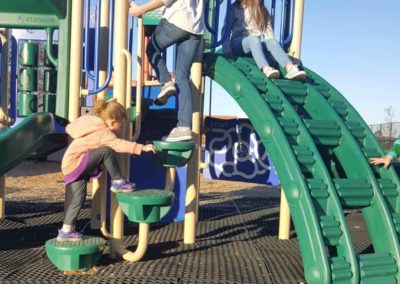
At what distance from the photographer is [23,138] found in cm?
342

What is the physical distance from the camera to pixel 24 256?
3.84 m

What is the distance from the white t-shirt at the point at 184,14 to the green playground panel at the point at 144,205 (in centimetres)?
137

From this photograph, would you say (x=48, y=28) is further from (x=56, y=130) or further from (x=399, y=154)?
(x=399, y=154)

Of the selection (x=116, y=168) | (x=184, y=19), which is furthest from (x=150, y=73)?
(x=116, y=168)

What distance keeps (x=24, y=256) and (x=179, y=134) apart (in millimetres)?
1517

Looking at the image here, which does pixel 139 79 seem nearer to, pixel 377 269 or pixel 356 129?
pixel 356 129

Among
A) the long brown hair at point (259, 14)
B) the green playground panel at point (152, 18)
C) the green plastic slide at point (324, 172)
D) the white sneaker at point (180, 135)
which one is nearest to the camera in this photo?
the green plastic slide at point (324, 172)

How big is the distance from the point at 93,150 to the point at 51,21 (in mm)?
1440

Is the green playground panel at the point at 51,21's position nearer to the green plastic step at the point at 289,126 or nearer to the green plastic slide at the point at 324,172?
the green plastic slide at the point at 324,172

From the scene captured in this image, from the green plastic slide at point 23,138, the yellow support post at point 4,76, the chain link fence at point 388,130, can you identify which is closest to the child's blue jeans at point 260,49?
the green plastic slide at point 23,138

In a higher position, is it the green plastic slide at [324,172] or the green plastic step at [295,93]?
the green plastic step at [295,93]

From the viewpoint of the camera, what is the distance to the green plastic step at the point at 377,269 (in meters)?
3.08

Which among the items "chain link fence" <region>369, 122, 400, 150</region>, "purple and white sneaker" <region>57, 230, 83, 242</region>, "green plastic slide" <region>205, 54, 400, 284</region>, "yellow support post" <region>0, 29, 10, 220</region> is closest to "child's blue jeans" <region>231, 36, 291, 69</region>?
"green plastic slide" <region>205, 54, 400, 284</region>

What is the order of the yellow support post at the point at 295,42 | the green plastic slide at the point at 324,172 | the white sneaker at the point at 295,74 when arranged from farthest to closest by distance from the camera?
1. the yellow support post at the point at 295,42
2. the white sneaker at the point at 295,74
3. the green plastic slide at the point at 324,172
